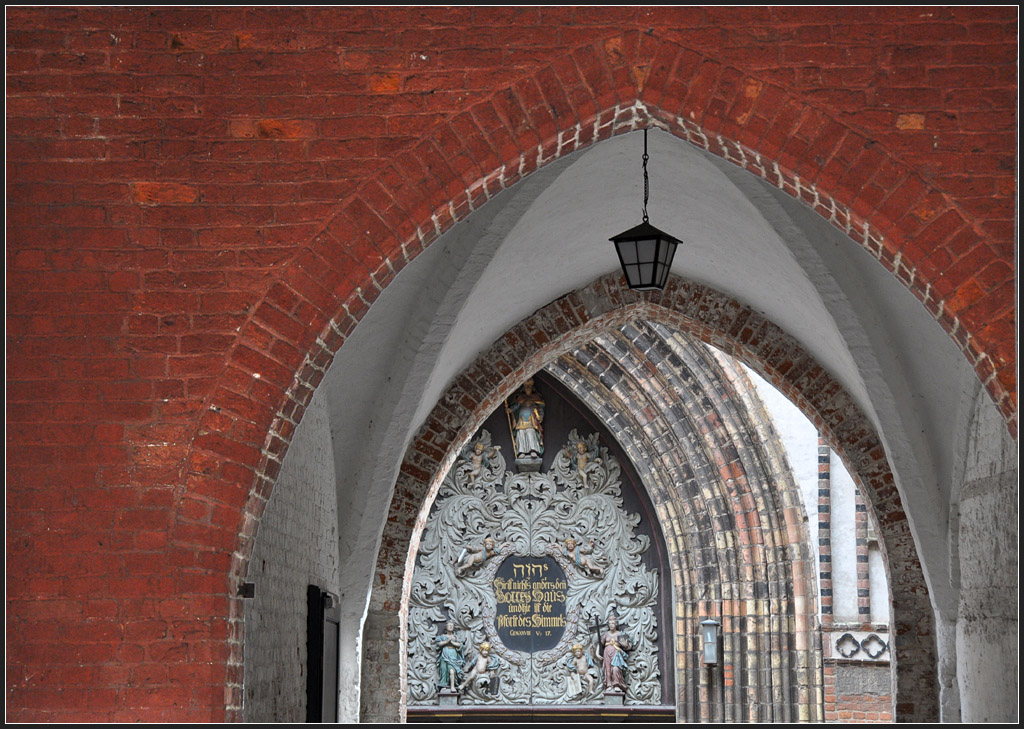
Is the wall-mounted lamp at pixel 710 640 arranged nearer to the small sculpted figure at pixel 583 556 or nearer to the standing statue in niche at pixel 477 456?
the small sculpted figure at pixel 583 556

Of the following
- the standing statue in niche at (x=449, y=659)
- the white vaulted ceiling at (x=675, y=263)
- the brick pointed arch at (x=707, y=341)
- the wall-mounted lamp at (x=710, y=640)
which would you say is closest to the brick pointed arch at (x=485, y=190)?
the white vaulted ceiling at (x=675, y=263)

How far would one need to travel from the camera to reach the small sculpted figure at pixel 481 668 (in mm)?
13648

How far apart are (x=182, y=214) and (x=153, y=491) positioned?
1049mm

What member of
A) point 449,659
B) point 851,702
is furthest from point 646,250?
point 449,659

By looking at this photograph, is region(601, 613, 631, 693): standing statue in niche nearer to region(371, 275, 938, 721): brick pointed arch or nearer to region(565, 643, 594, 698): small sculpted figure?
region(565, 643, 594, 698): small sculpted figure

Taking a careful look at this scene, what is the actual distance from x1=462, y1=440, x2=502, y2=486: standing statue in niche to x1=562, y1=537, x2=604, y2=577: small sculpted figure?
121 centimetres

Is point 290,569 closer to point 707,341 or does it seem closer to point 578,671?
point 707,341

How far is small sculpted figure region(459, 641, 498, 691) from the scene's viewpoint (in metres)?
13.6

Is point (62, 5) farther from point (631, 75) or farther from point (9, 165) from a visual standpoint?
point (631, 75)

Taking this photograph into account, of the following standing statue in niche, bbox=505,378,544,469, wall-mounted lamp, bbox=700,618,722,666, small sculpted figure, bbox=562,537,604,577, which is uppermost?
standing statue in niche, bbox=505,378,544,469

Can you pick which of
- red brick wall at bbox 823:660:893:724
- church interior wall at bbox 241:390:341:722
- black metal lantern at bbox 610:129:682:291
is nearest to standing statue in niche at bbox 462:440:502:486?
red brick wall at bbox 823:660:893:724

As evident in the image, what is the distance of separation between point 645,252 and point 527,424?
729cm

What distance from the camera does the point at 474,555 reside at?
13867 millimetres

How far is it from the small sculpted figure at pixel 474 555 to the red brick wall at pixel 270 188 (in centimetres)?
904
